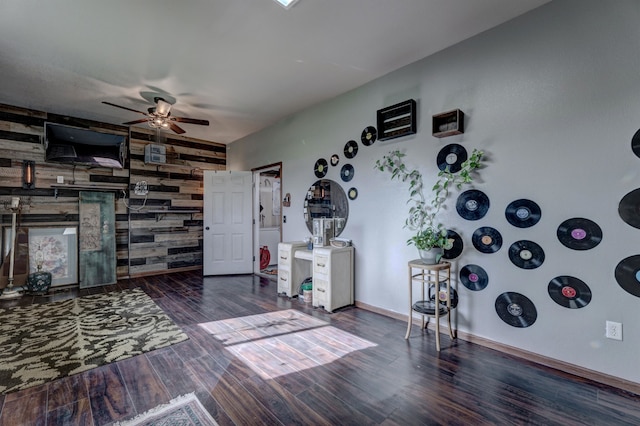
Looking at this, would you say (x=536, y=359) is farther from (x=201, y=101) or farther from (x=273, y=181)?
(x=273, y=181)

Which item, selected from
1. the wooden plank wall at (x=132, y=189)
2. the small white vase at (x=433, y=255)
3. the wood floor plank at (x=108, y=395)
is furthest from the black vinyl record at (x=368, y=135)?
the wooden plank wall at (x=132, y=189)

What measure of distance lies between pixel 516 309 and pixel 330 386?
1.71 metres

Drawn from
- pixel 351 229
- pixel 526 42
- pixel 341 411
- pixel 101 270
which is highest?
pixel 526 42

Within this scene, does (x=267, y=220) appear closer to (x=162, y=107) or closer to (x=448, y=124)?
(x=162, y=107)

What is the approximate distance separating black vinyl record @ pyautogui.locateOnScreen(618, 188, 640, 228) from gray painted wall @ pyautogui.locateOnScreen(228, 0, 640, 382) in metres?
0.03

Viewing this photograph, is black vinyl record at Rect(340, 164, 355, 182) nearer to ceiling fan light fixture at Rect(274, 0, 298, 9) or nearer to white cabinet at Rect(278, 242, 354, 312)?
white cabinet at Rect(278, 242, 354, 312)

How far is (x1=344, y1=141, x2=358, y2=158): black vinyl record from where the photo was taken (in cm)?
374

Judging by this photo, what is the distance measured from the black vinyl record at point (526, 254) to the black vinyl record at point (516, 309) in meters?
0.27

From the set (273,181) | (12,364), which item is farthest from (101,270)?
(273,181)

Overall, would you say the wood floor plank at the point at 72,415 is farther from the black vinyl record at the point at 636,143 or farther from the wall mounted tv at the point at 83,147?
the wall mounted tv at the point at 83,147

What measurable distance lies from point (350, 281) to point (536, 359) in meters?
1.97

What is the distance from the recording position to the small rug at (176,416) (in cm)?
162

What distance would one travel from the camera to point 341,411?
5.71 feet

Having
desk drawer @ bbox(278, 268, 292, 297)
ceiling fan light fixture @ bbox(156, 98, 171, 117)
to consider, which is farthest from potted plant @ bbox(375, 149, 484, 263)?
ceiling fan light fixture @ bbox(156, 98, 171, 117)
